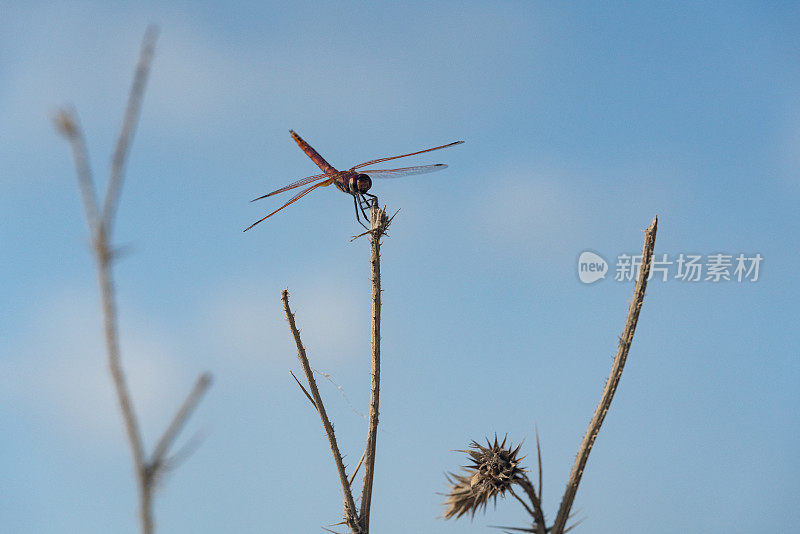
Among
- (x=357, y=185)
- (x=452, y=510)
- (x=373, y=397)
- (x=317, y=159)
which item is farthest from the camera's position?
(x=317, y=159)

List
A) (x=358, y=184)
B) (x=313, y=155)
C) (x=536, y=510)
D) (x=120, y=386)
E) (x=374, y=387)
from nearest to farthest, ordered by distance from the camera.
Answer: (x=120, y=386) → (x=536, y=510) → (x=374, y=387) → (x=358, y=184) → (x=313, y=155)

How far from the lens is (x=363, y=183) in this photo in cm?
535

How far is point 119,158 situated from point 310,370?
8.09 feet

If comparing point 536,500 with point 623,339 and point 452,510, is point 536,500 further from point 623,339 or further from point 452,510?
point 623,339

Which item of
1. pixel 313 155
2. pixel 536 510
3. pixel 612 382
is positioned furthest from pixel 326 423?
pixel 313 155

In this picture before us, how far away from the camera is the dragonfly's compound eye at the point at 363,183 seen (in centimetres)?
533

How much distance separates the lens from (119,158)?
4.71ft

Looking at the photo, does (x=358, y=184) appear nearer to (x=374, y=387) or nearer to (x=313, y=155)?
(x=313, y=155)

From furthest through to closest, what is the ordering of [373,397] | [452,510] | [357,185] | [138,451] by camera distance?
1. [357,185]
2. [373,397]
3. [452,510]
4. [138,451]

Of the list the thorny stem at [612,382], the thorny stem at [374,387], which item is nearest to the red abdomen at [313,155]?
the thorny stem at [374,387]

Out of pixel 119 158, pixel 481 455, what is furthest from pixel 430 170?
pixel 119 158

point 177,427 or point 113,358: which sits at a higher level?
point 113,358

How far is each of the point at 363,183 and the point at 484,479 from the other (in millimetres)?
2682

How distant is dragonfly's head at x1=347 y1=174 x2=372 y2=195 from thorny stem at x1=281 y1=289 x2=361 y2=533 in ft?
5.89
